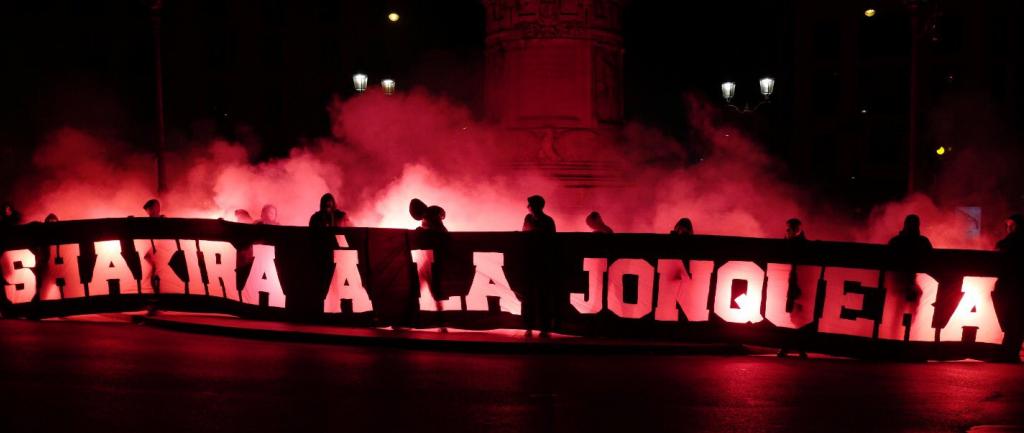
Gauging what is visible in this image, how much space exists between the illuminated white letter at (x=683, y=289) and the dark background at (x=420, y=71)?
74.2 feet

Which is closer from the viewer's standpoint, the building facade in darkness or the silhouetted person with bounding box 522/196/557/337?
the silhouetted person with bounding box 522/196/557/337

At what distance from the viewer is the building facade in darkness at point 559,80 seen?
15562 millimetres

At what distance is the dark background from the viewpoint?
38.7 metres

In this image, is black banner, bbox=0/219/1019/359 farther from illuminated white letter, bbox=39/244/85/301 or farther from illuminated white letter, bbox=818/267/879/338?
illuminated white letter, bbox=39/244/85/301

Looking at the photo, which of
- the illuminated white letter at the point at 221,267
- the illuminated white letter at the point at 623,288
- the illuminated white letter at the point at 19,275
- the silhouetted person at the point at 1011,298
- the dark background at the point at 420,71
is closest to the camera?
the silhouetted person at the point at 1011,298

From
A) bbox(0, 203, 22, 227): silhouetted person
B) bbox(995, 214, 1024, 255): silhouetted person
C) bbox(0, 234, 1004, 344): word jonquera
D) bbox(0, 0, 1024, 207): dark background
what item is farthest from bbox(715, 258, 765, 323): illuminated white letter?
bbox(0, 0, 1024, 207): dark background

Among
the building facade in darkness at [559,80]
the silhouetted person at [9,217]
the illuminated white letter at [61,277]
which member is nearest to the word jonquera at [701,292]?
the illuminated white letter at [61,277]

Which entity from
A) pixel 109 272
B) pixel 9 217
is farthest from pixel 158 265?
pixel 9 217

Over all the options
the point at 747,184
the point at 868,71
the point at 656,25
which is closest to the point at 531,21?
the point at 747,184

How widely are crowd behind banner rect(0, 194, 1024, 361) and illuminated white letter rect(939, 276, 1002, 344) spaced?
0.04 feet

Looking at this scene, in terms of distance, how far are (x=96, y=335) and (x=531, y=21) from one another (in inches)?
279

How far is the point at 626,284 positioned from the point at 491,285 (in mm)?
1324

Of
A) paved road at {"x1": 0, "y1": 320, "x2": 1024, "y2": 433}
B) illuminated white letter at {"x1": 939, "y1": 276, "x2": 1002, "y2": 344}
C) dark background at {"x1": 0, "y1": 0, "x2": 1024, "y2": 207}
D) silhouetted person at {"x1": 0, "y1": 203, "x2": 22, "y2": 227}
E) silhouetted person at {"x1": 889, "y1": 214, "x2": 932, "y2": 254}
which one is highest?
dark background at {"x1": 0, "y1": 0, "x2": 1024, "y2": 207}

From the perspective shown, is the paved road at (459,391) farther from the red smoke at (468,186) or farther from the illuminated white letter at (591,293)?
the red smoke at (468,186)
